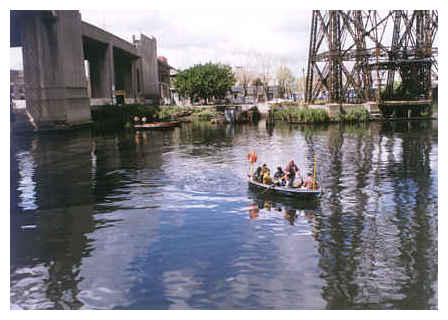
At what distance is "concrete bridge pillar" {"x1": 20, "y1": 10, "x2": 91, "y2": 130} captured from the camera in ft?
176

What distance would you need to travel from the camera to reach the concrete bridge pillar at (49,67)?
53.6 meters

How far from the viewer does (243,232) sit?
16.9 meters

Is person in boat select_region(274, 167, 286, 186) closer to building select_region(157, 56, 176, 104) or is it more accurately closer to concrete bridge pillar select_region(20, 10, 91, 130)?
concrete bridge pillar select_region(20, 10, 91, 130)

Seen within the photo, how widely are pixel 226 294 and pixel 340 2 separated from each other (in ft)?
29.6

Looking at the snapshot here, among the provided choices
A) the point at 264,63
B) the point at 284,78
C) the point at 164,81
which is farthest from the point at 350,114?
the point at 264,63

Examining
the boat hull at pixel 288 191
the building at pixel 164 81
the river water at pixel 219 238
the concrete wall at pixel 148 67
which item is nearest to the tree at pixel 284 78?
the building at pixel 164 81

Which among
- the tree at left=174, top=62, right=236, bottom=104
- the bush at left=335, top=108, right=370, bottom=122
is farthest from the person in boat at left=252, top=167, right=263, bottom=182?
the tree at left=174, top=62, right=236, bottom=104

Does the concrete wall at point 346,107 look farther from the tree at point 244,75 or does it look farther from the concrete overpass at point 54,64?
the tree at point 244,75

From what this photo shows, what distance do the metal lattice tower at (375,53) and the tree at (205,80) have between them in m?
29.0

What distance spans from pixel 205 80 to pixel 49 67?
1895 inches

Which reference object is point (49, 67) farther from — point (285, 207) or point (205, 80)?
point (205, 80)
